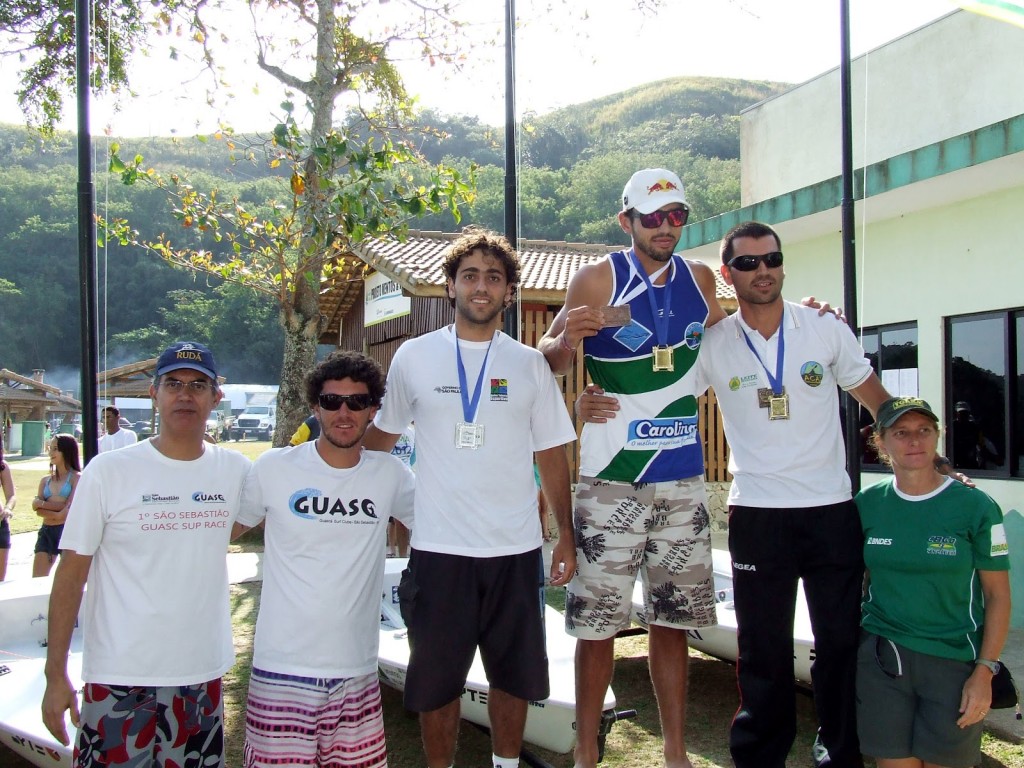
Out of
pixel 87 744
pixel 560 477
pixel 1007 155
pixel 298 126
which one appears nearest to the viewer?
pixel 87 744

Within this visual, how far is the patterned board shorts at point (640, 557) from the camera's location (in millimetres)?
3609

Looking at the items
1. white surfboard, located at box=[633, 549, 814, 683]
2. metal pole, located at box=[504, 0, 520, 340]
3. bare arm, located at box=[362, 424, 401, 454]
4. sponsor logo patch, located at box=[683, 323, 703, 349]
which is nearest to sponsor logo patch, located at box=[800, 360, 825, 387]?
sponsor logo patch, located at box=[683, 323, 703, 349]

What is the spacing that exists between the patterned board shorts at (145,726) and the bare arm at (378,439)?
41.4 inches

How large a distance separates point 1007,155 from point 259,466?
582 cm

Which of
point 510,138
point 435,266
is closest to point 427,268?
point 435,266

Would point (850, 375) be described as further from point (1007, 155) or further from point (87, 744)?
point (1007, 155)

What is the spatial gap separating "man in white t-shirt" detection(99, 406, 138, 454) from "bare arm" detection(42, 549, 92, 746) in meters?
8.64

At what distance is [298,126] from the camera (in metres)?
9.29

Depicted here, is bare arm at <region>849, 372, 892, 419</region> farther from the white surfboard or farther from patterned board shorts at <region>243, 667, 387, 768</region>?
patterned board shorts at <region>243, 667, 387, 768</region>

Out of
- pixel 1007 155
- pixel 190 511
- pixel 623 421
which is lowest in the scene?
pixel 190 511

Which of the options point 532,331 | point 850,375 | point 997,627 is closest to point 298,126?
point 532,331

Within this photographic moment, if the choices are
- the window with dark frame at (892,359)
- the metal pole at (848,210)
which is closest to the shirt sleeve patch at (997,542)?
the metal pole at (848,210)

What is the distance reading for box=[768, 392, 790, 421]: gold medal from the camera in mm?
3600

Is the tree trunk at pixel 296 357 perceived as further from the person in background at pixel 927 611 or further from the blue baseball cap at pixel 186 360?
the person in background at pixel 927 611
